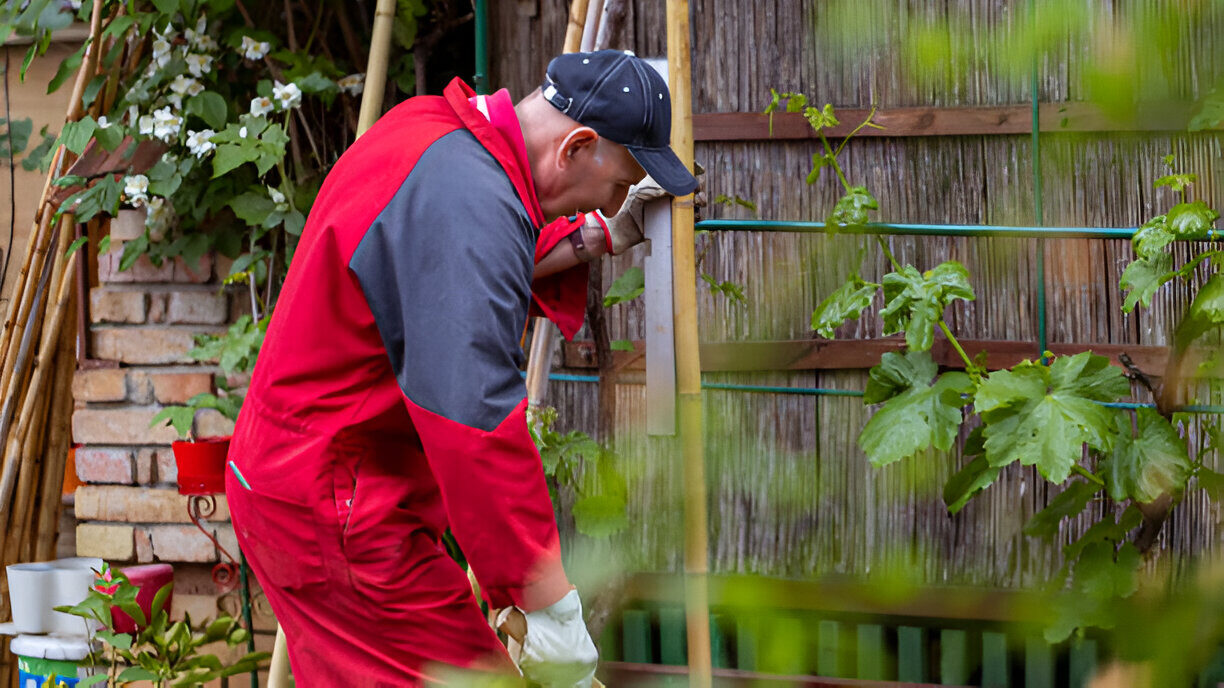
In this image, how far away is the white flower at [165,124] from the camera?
2586 millimetres

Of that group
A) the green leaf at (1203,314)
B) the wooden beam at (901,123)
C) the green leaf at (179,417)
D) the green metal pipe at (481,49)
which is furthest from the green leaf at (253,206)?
the green leaf at (1203,314)

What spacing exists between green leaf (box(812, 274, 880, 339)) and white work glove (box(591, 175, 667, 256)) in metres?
0.31

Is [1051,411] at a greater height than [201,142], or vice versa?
[201,142]

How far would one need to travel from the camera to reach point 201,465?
2.44 m

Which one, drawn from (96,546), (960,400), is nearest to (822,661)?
(960,400)

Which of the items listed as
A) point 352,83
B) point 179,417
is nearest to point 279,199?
point 352,83

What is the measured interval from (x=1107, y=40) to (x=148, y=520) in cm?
259

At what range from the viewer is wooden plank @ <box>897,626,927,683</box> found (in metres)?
2.56

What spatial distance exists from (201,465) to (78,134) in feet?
2.78

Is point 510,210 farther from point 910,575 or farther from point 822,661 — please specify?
point 910,575

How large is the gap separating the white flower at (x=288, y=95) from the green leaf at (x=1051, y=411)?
5.56 ft

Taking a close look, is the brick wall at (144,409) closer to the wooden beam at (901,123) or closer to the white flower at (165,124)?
the white flower at (165,124)

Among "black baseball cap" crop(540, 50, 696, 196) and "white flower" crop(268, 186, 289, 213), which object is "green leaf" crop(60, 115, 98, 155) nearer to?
"white flower" crop(268, 186, 289, 213)

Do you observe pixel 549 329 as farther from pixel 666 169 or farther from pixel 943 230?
pixel 943 230
